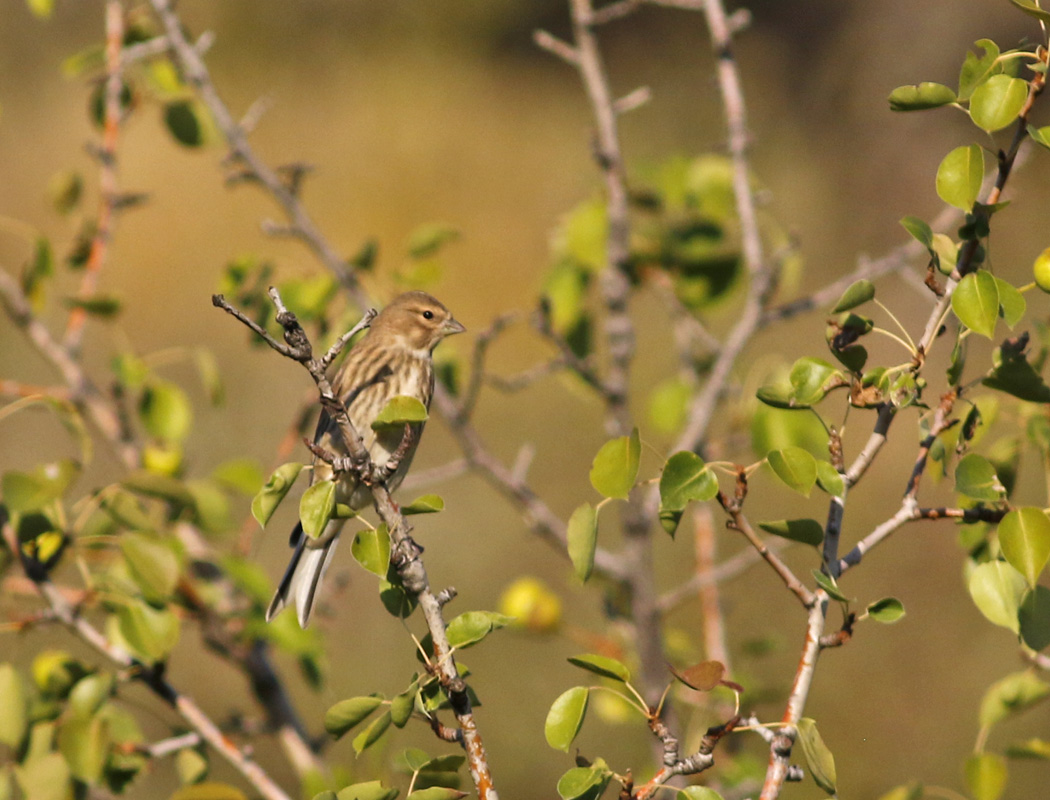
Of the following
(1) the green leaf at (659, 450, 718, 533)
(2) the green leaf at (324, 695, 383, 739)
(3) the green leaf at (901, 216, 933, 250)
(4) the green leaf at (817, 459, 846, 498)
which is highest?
(3) the green leaf at (901, 216, 933, 250)

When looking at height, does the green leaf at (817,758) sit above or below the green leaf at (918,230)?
below

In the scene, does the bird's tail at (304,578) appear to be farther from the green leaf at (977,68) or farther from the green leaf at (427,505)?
the green leaf at (977,68)

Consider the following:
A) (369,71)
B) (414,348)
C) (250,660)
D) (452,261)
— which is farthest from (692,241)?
(369,71)

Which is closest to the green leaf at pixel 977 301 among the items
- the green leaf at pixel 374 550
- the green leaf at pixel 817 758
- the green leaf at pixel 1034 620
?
the green leaf at pixel 1034 620

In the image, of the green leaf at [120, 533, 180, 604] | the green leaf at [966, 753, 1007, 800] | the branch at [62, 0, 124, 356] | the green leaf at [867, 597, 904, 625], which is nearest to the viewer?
the green leaf at [867, 597, 904, 625]

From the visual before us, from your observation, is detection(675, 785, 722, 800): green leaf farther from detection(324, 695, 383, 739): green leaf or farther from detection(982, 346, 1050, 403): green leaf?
detection(982, 346, 1050, 403): green leaf

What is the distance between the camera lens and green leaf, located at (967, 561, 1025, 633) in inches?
72.5

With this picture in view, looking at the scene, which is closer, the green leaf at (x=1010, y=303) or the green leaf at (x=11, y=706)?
the green leaf at (x=1010, y=303)

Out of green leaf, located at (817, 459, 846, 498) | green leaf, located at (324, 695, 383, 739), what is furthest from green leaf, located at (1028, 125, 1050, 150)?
green leaf, located at (324, 695, 383, 739)

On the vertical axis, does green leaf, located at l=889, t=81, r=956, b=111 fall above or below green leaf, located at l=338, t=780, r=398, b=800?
above

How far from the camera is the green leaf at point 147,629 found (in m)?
2.42

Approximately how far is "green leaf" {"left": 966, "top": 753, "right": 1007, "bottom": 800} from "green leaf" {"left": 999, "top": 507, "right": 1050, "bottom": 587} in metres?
0.69

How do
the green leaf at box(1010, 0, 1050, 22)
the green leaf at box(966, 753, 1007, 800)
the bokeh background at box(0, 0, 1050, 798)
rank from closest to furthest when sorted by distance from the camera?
the green leaf at box(1010, 0, 1050, 22) → the green leaf at box(966, 753, 1007, 800) → the bokeh background at box(0, 0, 1050, 798)

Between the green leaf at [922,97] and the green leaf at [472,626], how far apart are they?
0.95 meters
